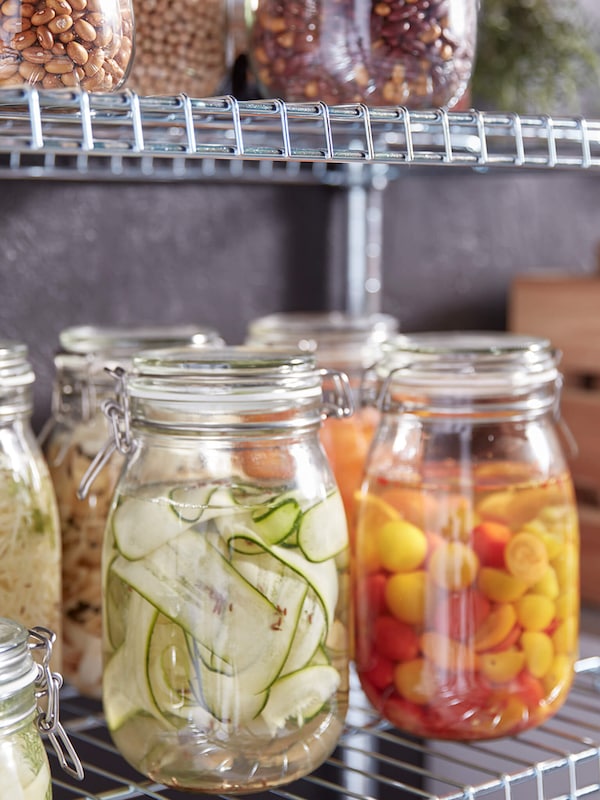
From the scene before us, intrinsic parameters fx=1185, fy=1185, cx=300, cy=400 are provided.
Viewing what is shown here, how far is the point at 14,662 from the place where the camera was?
53cm

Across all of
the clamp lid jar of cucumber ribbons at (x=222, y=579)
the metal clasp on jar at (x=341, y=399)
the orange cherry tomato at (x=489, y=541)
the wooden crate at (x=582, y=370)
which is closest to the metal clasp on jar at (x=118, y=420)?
the clamp lid jar of cucumber ribbons at (x=222, y=579)

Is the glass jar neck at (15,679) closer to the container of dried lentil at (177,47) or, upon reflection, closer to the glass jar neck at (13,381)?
the glass jar neck at (13,381)

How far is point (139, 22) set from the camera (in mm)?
709

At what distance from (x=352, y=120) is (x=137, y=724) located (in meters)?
0.35

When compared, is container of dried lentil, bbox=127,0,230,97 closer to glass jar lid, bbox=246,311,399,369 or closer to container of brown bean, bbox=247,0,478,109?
container of brown bean, bbox=247,0,478,109

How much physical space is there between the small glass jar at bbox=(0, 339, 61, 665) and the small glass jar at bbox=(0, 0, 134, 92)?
0.67 ft

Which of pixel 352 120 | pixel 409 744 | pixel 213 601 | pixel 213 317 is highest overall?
pixel 352 120

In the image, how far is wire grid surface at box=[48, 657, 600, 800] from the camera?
698mm

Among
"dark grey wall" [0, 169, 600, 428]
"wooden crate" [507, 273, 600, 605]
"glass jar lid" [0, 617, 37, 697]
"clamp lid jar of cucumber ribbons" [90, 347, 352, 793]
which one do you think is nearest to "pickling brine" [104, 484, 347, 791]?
"clamp lid jar of cucumber ribbons" [90, 347, 352, 793]

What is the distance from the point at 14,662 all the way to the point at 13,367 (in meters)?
0.24

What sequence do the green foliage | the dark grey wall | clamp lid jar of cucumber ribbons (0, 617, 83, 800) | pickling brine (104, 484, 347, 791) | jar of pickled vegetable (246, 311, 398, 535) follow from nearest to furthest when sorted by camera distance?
clamp lid jar of cucumber ribbons (0, 617, 83, 800)
pickling brine (104, 484, 347, 791)
jar of pickled vegetable (246, 311, 398, 535)
the dark grey wall
the green foliage

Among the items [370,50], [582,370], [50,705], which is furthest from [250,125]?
[582,370]

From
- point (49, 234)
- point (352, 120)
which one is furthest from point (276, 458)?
point (49, 234)

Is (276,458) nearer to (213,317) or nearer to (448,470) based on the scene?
(448,470)
